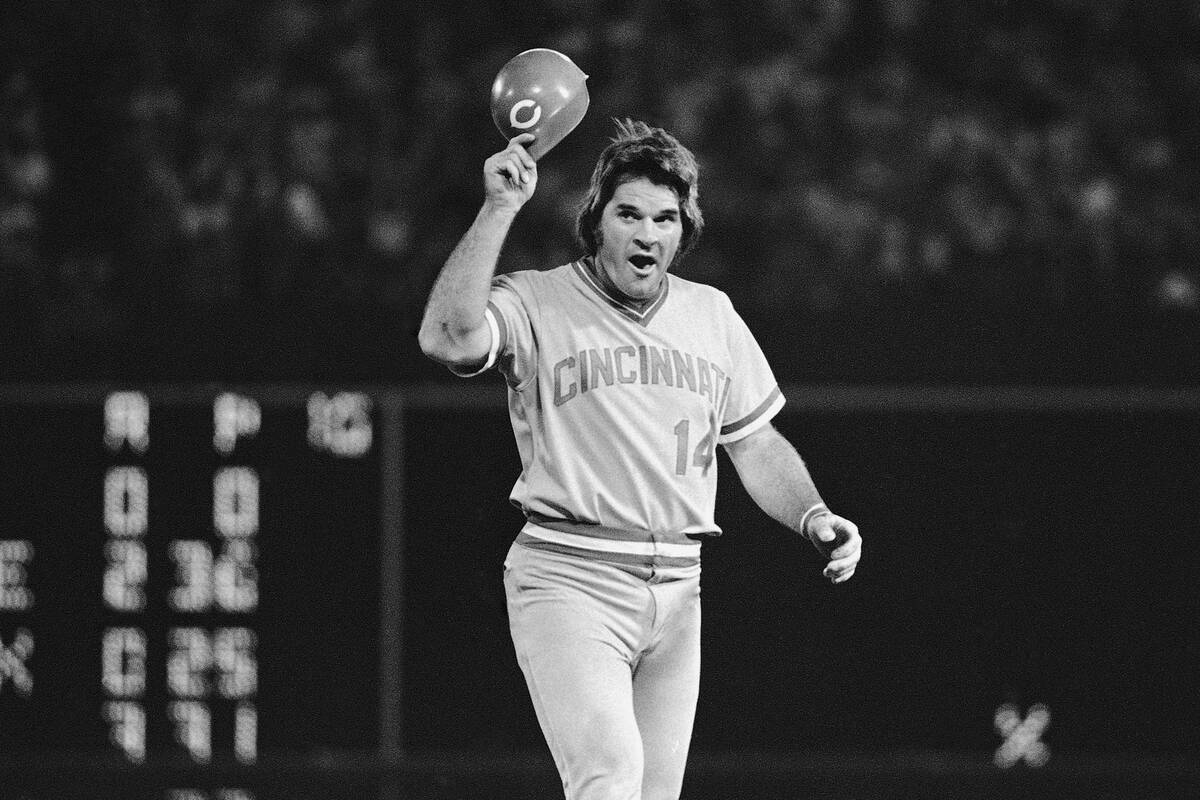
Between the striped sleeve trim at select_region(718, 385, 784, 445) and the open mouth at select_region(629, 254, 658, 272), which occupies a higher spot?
the open mouth at select_region(629, 254, 658, 272)

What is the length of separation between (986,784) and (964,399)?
4.96 feet

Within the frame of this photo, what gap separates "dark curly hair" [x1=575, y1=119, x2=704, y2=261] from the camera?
3.86 meters

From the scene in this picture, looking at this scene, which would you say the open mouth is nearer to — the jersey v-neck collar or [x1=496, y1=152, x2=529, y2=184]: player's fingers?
the jersey v-neck collar

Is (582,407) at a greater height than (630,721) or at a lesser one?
greater

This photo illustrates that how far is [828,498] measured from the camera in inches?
276

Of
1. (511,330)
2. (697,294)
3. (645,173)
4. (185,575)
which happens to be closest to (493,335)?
(511,330)

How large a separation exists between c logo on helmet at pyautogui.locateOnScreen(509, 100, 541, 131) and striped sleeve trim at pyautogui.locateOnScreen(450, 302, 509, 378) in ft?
1.34

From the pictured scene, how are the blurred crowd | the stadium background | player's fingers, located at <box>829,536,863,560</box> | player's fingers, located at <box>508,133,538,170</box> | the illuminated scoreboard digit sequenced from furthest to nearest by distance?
the blurred crowd, the stadium background, the illuminated scoreboard digit, player's fingers, located at <box>829,536,863,560</box>, player's fingers, located at <box>508,133,538,170</box>

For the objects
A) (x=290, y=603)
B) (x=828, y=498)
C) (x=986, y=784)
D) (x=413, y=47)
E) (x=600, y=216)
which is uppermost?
(x=413, y=47)

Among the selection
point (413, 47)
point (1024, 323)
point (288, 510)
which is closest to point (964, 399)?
point (1024, 323)

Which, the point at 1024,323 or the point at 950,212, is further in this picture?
the point at 950,212

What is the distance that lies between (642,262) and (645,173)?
0.19 m

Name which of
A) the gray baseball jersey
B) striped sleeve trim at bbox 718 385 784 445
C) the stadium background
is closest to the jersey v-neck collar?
the gray baseball jersey

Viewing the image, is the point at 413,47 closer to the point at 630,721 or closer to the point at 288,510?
the point at 288,510
